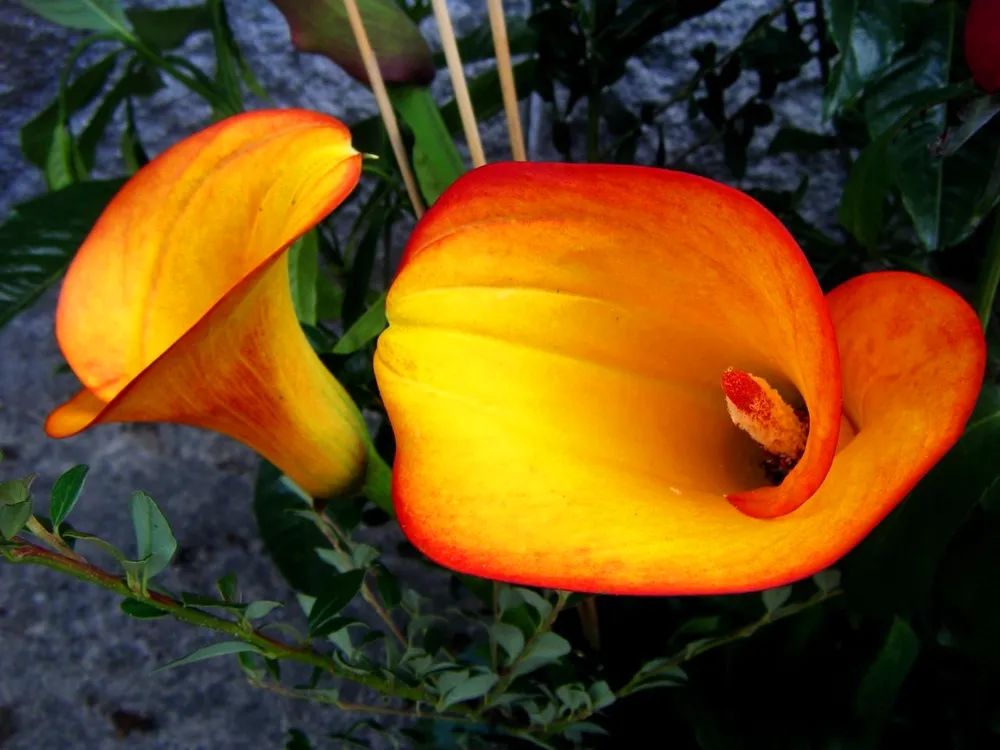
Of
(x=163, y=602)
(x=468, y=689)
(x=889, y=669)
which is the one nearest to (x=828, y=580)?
(x=889, y=669)

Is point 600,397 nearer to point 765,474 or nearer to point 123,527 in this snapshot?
point 765,474

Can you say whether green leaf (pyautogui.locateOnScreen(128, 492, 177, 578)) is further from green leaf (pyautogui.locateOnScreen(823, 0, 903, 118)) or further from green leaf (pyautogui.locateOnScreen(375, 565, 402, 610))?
green leaf (pyautogui.locateOnScreen(823, 0, 903, 118))

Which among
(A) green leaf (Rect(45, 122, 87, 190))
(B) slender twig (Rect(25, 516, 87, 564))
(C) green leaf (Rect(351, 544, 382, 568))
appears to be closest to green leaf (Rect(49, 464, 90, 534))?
(B) slender twig (Rect(25, 516, 87, 564))

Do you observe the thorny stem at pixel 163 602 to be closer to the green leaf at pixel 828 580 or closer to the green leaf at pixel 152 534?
the green leaf at pixel 152 534

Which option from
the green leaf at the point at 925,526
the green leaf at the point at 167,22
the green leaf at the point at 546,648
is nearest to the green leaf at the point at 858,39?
the green leaf at the point at 925,526

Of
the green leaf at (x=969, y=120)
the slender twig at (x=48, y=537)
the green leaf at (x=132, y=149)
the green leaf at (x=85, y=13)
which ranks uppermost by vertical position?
the green leaf at (x=85, y=13)

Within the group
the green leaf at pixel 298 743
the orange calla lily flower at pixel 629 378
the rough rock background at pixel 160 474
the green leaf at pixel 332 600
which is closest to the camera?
the orange calla lily flower at pixel 629 378

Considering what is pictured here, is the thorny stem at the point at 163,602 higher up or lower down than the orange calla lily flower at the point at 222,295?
lower down
